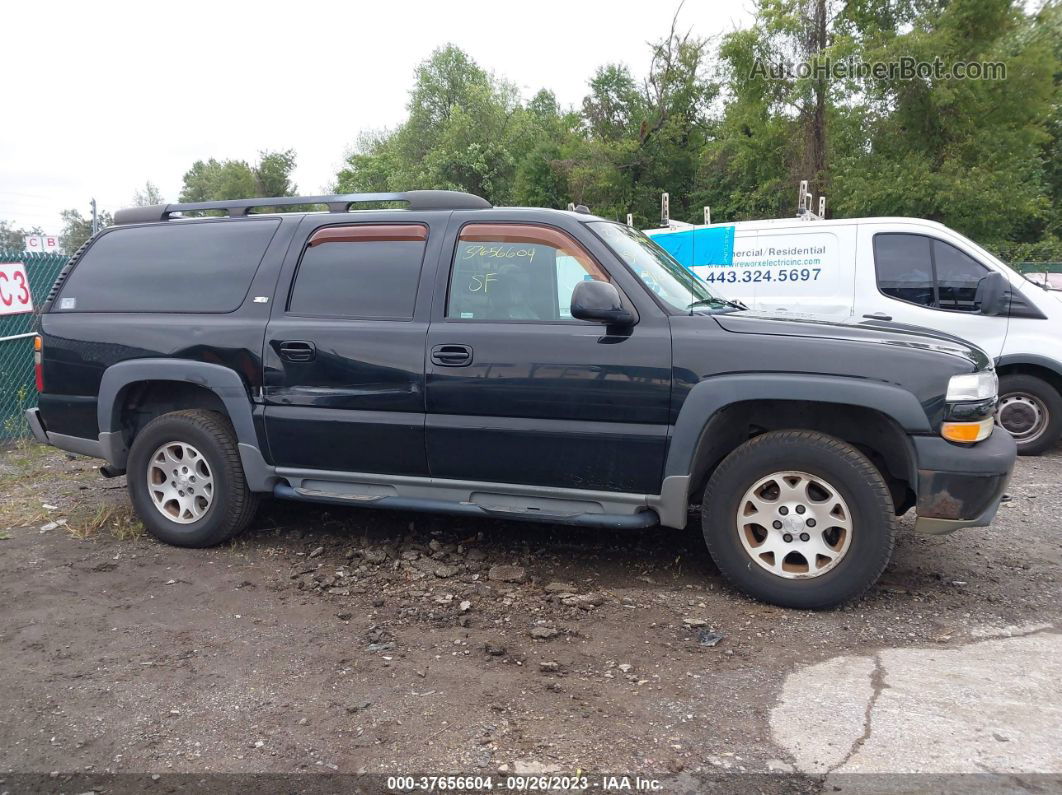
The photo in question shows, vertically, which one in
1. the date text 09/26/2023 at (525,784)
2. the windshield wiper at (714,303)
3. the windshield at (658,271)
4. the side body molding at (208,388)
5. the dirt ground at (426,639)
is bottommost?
the dirt ground at (426,639)

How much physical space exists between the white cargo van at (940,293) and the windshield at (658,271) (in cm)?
244

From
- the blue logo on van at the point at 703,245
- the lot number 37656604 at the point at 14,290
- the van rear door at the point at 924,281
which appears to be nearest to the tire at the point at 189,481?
the lot number 37656604 at the point at 14,290

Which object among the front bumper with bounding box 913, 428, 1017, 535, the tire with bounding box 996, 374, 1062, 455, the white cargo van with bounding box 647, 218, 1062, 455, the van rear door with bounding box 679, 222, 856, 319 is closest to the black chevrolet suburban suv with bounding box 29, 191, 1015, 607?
the front bumper with bounding box 913, 428, 1017, 535

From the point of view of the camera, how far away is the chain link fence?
7762 mm

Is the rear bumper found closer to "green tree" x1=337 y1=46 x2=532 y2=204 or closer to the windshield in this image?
the windshield

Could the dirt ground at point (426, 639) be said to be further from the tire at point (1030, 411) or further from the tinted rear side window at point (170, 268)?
the tire at point (1030, 411)

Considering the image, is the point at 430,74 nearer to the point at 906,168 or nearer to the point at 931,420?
A: the point at 906,168

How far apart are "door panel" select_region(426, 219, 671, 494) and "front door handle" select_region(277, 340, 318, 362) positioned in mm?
708

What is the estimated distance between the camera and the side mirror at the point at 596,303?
370cm

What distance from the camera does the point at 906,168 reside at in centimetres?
1997

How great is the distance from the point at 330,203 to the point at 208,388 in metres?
1.32

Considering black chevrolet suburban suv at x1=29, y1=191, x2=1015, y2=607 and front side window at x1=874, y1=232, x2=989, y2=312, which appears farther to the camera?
front side window at x1=874, y1=232, x2=989, y2=312

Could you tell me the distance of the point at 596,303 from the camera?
12.1 feet

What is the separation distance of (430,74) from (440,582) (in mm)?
50389
